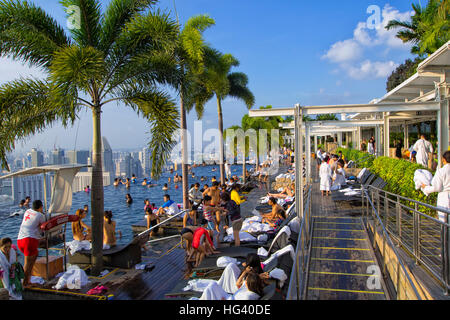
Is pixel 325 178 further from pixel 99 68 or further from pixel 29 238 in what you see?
pixel 29 238

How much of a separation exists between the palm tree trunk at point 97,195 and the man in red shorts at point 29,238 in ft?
4.17

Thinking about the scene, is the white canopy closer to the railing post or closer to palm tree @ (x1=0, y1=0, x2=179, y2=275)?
palm tree @ (x1=0, y1=0, x2=179, y2=275)

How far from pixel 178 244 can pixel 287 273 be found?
17.7 ft

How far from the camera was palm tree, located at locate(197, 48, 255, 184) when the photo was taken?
58.9ft

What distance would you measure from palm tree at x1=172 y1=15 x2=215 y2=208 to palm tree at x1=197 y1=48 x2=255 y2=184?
2.20 meters

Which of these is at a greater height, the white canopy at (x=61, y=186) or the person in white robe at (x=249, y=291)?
the white canopy at (x=61, y=186)

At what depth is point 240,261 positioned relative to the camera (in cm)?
686

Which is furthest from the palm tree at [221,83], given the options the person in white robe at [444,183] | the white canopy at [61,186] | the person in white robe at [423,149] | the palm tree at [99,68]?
the person in white robe at [444,183]

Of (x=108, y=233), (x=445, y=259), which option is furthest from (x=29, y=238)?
(x=445, y=259)

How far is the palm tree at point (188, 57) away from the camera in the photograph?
9086 millimetres

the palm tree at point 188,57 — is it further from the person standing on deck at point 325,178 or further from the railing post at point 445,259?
the railing post at point 445,259

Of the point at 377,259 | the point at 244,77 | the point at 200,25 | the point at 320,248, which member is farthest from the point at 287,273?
the point at 244,77

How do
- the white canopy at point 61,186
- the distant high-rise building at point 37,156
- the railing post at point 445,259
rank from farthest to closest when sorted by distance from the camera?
1. the distant high-rise building at point 37,156
2. the white canopy at point 61,186
3. the railing post at point 445,259

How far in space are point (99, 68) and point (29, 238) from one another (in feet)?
13.1
